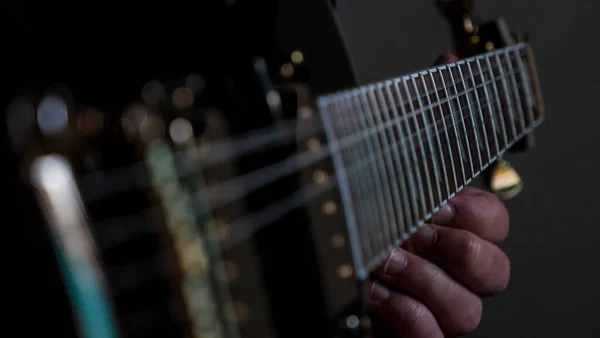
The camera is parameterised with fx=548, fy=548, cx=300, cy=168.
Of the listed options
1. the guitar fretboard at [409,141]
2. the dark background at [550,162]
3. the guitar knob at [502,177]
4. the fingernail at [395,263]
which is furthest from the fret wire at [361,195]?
the dark background at [550,162]

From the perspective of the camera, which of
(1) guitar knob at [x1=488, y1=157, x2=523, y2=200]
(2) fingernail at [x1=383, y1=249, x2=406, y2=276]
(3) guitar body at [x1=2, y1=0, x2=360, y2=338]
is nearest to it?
(3) guitar body at [x1=2, y1=0, x2=360, y2=338]

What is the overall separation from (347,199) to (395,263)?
0.25 metres

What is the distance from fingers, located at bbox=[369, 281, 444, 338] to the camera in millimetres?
547

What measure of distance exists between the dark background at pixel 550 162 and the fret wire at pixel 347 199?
0.70 meters

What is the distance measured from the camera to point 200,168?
230 millimetres

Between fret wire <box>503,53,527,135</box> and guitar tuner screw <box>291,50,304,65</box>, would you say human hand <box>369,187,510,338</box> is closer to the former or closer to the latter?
fret wire <box>503,53,527,135</box>

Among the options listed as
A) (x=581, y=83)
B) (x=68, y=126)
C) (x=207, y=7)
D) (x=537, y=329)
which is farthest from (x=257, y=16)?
(x=537, y=329)

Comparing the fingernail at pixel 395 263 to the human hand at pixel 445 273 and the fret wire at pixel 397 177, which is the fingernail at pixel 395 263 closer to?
the human hand at pixel 445 273

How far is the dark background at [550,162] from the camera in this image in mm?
1007

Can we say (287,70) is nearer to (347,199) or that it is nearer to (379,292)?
(347,199)

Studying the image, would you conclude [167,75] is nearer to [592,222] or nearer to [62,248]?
[62,248]

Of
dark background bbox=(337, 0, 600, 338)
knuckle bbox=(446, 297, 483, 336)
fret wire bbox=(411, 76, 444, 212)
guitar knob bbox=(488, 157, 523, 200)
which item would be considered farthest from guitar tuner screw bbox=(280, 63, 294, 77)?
dark background bbox=(337, 0, 600, 338)

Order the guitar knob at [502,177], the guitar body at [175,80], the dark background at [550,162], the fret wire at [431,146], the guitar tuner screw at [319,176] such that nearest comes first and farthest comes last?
the guitar body at [175,80]
the guitar tuner screw at [319,176]
the fret wire at [431,146]
the guitar knob at [502,177]
the dark background at [550,162]

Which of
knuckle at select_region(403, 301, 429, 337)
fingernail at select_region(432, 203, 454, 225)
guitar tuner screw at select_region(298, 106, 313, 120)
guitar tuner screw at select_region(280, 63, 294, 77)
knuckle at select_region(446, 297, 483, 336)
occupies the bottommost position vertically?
knuckle at select_region(446, 297, 483, 336)
